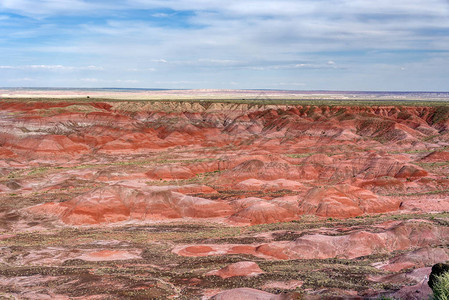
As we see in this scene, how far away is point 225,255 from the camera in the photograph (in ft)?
121

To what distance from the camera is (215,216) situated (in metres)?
53.8

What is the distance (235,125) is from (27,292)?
114514mm

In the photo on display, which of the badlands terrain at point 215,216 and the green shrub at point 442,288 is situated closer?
the green shrub at point 442,288

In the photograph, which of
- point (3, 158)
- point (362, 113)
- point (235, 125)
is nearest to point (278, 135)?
point (235, 125)

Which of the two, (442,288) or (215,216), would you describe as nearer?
(442,288)

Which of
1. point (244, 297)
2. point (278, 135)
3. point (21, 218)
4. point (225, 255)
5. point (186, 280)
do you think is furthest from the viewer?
point (278, 135)

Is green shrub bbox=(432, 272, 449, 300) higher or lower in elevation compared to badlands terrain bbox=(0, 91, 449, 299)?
higher

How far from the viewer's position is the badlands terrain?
29562 mm

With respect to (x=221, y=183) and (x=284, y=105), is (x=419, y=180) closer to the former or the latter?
(x=221, y=183)

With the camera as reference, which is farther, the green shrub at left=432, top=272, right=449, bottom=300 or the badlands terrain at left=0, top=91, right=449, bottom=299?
the badlands terrain at left=0, top=91, right=449, bottom=299

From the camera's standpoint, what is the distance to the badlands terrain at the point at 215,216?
97.0 feet

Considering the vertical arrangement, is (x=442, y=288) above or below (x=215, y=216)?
above

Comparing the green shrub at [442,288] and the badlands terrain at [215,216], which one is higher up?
the green shrub at [442,288]

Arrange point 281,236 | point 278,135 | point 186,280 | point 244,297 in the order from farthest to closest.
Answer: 1. point 278,135
2. point 281,236
3. point 186,280
4. point 244,297
